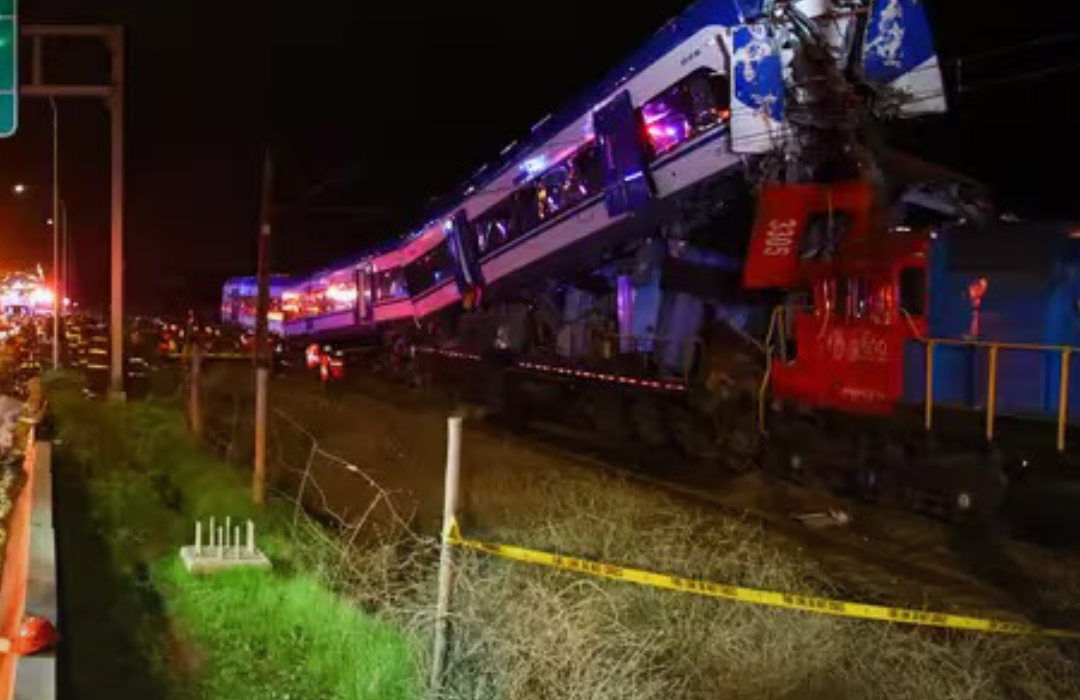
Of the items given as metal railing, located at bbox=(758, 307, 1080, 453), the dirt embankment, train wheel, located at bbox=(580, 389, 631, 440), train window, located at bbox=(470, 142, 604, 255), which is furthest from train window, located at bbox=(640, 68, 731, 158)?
the dirt embankment

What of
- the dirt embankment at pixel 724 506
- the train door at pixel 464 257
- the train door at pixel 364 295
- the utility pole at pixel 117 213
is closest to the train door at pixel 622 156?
the dirt embankment at pixel 724 506

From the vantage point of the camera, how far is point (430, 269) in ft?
99.5

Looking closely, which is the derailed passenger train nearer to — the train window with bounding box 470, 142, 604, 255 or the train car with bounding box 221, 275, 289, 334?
the train window with bounding box 470, 142, 604, 255

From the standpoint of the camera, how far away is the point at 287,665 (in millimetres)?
7066

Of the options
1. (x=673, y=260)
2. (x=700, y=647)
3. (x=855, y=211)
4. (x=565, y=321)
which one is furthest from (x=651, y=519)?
(x=565, y=321)

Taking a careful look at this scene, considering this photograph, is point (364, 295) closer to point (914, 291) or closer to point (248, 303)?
point (248, 303)

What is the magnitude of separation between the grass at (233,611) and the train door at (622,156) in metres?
8.54

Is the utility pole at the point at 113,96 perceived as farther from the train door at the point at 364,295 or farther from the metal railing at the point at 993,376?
the metal railing at the point at 993,376

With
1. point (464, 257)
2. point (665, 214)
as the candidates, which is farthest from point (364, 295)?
point (665, 214)

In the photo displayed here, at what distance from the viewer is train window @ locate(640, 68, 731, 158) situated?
57.9ft

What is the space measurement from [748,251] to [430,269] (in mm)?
14494

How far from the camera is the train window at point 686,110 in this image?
57.9 ft

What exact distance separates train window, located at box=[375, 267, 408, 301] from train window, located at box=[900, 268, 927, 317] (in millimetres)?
19824

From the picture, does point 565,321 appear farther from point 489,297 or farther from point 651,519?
point 651,519
